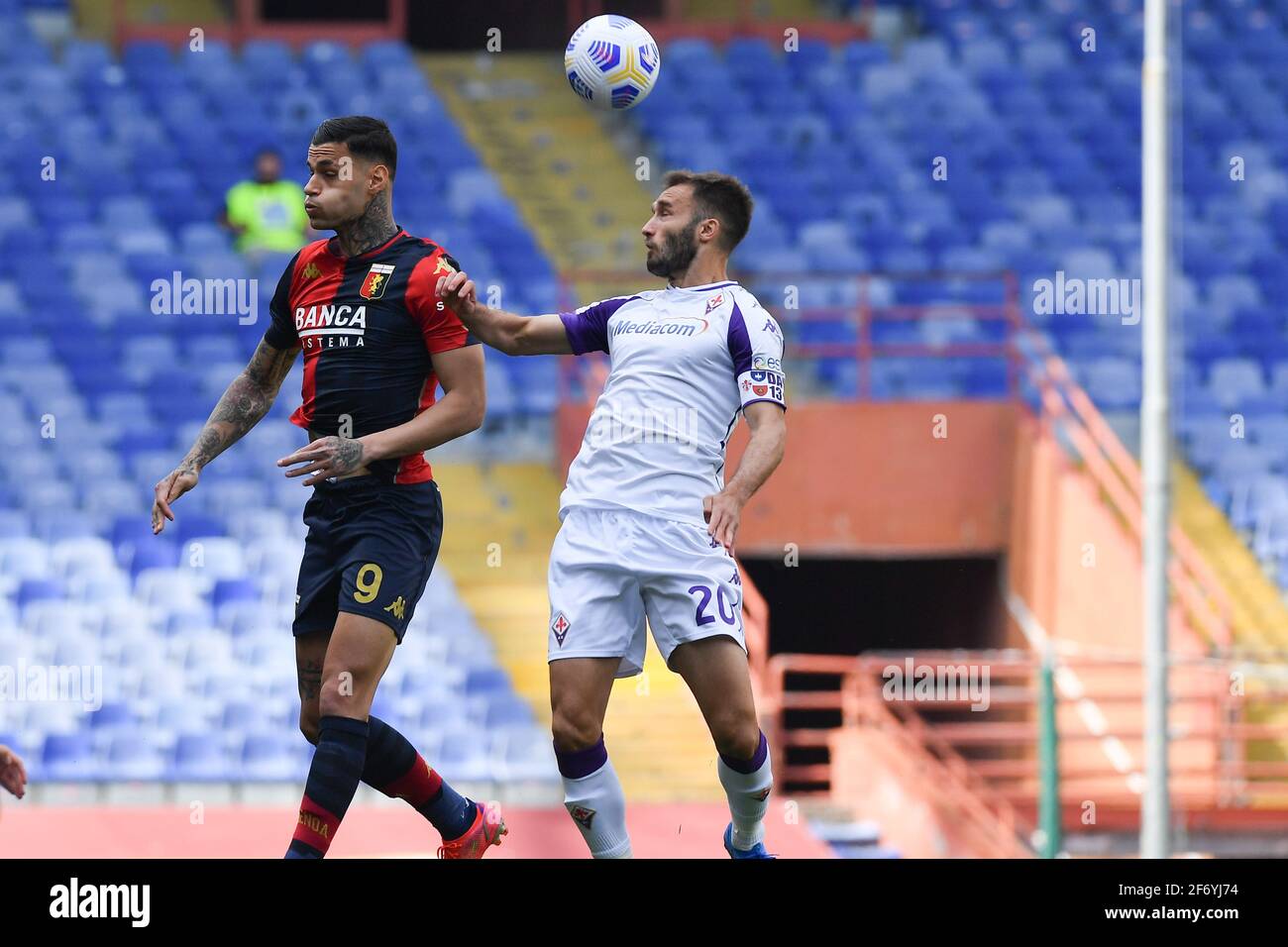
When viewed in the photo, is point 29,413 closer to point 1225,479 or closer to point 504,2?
point 504,2

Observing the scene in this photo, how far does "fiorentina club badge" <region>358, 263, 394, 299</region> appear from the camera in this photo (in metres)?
5.76

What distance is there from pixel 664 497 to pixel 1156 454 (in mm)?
5538

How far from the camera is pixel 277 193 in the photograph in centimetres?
1438

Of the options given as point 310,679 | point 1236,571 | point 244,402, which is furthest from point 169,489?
point 1236,571

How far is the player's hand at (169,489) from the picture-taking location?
18.6ft

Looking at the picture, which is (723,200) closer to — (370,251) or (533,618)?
(370,251)

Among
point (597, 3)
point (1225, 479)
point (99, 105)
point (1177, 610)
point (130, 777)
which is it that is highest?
point (597, 3)

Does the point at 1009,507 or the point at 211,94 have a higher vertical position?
the point at 211,94

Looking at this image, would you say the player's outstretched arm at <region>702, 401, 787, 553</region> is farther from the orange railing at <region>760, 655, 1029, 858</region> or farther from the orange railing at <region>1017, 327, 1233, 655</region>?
the orange railing at <region>1017, 327, 1233, 655</region>

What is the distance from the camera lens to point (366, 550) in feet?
18.4

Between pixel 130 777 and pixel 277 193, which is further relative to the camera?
pixel 277 193

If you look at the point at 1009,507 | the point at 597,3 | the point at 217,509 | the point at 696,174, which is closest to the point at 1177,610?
the point at 1009,507

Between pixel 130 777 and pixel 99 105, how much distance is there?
7.33 meters

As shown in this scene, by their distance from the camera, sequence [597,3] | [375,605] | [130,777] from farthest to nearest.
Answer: [597,3] → [130,777] → [375,605]
